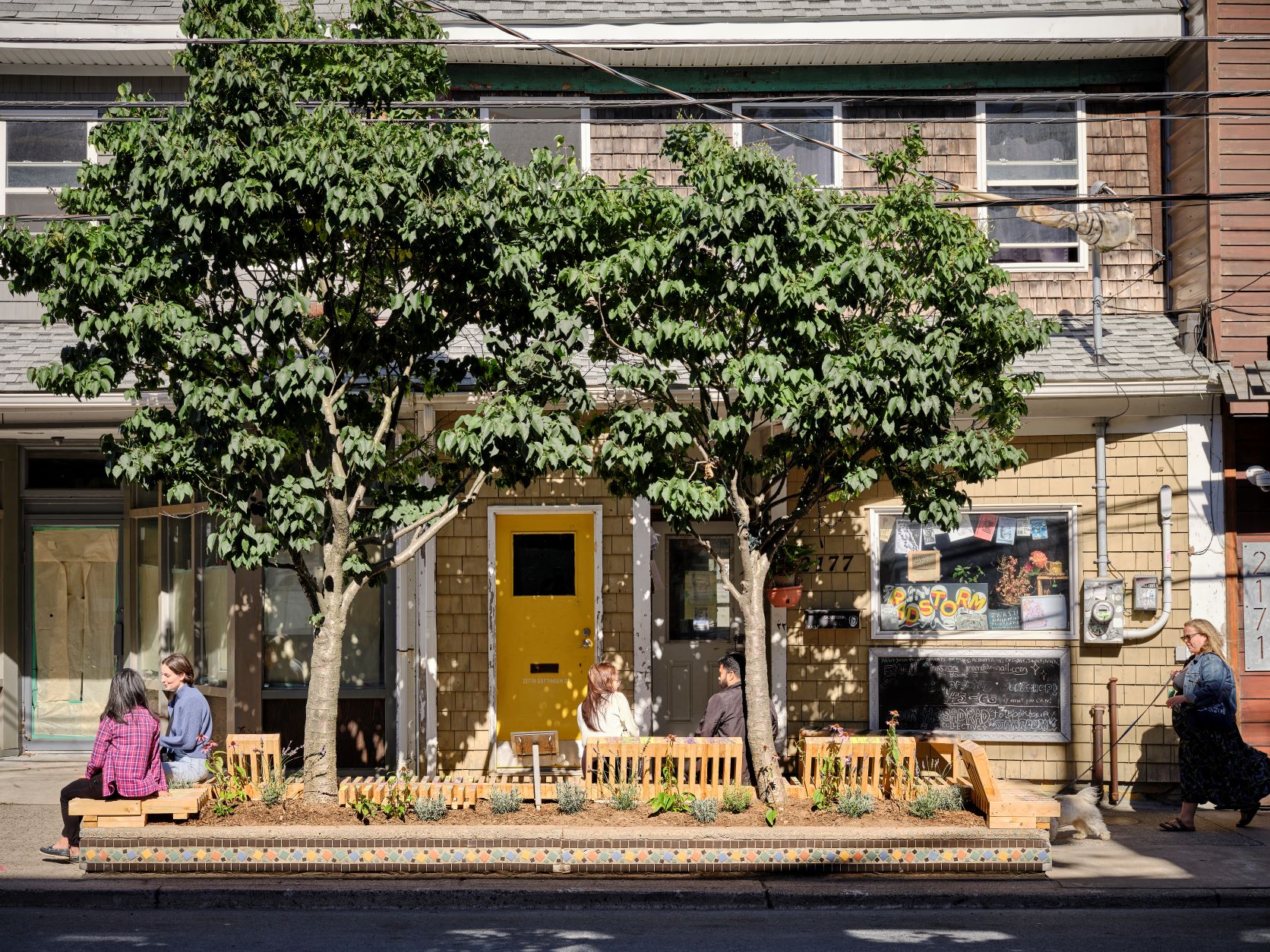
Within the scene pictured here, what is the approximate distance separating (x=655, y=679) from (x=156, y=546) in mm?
5767

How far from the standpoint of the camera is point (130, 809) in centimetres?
890

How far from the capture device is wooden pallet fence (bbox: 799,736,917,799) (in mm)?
9695

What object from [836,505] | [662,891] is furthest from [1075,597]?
[662,891]

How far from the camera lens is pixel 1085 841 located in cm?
973

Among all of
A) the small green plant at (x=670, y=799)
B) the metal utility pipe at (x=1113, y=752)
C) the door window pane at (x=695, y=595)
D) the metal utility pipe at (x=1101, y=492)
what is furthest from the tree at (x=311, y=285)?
the metal utility pipe at (x=1113, y=752)

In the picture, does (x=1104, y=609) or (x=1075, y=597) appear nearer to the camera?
(x=1104, y=609)

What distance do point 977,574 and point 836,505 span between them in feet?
5.01

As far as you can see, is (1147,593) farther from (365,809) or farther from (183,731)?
(183,731)

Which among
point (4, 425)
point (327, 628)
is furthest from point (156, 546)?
point (327, 628)

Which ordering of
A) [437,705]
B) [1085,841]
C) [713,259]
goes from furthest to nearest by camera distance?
1. [437,705]
2. [1085,841]
3. [713,259]

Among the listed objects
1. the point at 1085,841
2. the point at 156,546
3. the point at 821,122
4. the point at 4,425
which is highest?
the point at 821,122

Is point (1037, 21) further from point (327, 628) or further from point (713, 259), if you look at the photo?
point (327, 628)

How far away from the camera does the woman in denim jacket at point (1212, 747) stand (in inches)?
397

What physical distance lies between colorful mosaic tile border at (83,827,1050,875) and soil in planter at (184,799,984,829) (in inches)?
13.1
